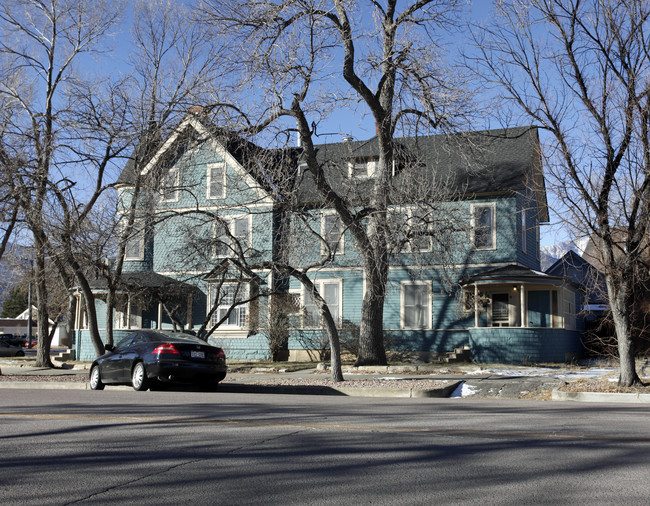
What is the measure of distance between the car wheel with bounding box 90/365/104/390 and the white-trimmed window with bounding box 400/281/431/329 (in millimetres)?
14725

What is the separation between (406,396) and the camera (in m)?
14.3

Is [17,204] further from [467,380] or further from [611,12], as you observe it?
[611,12]

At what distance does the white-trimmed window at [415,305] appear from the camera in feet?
91.0

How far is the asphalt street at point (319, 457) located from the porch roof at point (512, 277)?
49.5 ft

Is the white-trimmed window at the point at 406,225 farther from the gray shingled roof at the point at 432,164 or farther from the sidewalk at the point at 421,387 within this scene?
the sidewalk at the point at 421,387

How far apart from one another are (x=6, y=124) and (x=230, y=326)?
1335 centimetres

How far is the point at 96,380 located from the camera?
15.9m

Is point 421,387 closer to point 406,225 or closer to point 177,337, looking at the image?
point 406,225

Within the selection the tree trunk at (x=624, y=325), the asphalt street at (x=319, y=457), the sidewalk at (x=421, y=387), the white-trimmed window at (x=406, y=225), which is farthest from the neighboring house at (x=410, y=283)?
Result: the asphalt street at (x=319, y=457)

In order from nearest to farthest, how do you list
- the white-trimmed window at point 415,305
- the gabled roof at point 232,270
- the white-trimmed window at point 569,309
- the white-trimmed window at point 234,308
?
1. the gabled roof at point 232,270
2. the white-trimmed window at point 569,309
3. the white-trimmed window at point 415,305
4. the white-trimmed window at point 234,308

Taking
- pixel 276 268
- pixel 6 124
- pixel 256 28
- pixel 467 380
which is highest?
pixel 256 28

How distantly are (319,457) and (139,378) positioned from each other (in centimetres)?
920

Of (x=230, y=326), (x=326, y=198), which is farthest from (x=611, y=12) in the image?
(x=230, y=326)

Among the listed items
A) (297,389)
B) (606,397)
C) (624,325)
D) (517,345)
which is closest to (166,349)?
(297,389)
